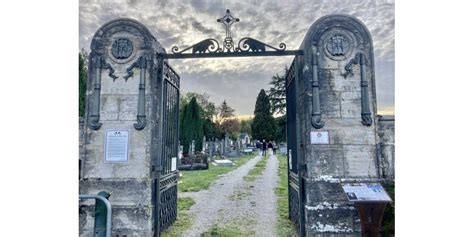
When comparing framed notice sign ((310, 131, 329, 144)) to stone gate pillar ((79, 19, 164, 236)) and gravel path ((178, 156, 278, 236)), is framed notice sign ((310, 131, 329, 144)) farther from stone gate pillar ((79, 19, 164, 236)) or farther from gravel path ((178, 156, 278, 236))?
stone gate pillar ((79, 19, 164, 236))

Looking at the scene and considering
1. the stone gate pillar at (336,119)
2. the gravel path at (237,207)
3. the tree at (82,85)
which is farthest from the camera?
the gravel path at (237,207)

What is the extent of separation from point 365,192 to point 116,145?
234 centimetres

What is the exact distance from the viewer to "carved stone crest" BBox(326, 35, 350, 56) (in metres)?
2.97

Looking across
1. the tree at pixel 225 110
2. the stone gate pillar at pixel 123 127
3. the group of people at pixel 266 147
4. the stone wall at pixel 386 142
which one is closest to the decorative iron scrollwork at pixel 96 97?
the stone gate pillar at pixel 123 127

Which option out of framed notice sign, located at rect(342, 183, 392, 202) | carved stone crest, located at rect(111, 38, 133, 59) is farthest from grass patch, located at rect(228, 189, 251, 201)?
carved stone crest, located at rect(111, 38, 133, 59)

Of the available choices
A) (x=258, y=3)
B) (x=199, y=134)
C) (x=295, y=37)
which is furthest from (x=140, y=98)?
(x=199, y=134)

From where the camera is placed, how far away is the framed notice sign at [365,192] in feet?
8.32

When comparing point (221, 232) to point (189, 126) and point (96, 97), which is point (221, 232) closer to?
point (96, 97)

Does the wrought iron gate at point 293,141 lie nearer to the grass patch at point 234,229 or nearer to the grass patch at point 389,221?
the grass patch at point 234,229

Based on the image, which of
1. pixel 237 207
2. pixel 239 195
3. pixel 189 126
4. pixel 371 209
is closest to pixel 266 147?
pixel 189 126

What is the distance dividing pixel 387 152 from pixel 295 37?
1498 mm

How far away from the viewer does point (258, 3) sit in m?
3.07

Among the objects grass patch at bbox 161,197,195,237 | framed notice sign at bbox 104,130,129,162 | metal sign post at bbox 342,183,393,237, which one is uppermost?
framed notice sign at bbox 104,130,129,162
